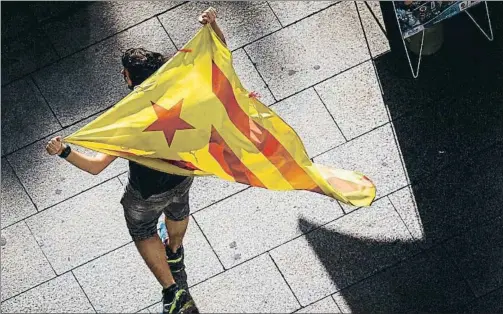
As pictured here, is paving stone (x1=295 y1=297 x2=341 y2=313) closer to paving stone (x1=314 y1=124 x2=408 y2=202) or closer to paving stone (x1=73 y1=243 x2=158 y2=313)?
paving stone (x1=314 y1=124 x2=408 y2=202)

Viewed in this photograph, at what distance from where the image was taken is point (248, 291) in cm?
894

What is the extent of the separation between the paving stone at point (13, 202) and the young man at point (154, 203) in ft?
4.43

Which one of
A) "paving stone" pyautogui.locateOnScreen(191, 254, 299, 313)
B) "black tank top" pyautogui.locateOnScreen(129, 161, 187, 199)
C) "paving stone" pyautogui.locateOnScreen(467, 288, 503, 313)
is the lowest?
"paving stone" pyautogui.locateOnScreen(467, 288, 503, 313)

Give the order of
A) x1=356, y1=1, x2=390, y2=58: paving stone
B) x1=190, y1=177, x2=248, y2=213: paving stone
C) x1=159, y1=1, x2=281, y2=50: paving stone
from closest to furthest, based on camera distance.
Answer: x1=190, y1=177, x2=248, y2=213: paving stone < x1=356, y1=1, x2=390, y2=58: paving stone < x1=159, y1=1, x2=281, y2=50: paving stone

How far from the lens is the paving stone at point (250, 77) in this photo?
31.6 ft

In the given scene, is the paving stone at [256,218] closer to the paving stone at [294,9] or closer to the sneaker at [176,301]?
the sneaker at [176,301]

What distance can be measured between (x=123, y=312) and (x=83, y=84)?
2.22 meters

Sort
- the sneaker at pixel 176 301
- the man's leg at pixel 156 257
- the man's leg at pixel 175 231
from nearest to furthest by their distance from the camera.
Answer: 1. the man's leg at pixel 156 257
2. the man's leg at pixel 175 231
3. the sneaker at pixel 176 301

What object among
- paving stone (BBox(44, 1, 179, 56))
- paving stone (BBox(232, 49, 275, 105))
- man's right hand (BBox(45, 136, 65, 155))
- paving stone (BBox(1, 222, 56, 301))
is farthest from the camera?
paving stone (BBox(44, 1, 179, 56))

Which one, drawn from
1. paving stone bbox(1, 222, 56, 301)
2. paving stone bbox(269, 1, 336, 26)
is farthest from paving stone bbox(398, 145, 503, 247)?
paving stone bbox(1, 222, 56, 301)

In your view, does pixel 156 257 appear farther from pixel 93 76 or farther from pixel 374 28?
pixel 374 28

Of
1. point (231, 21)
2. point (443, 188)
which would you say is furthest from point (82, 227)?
point (443, 188)

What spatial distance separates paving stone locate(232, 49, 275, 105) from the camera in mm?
9641

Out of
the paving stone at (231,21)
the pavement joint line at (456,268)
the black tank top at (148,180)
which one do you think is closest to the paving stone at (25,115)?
the paving stone at (231,21)
